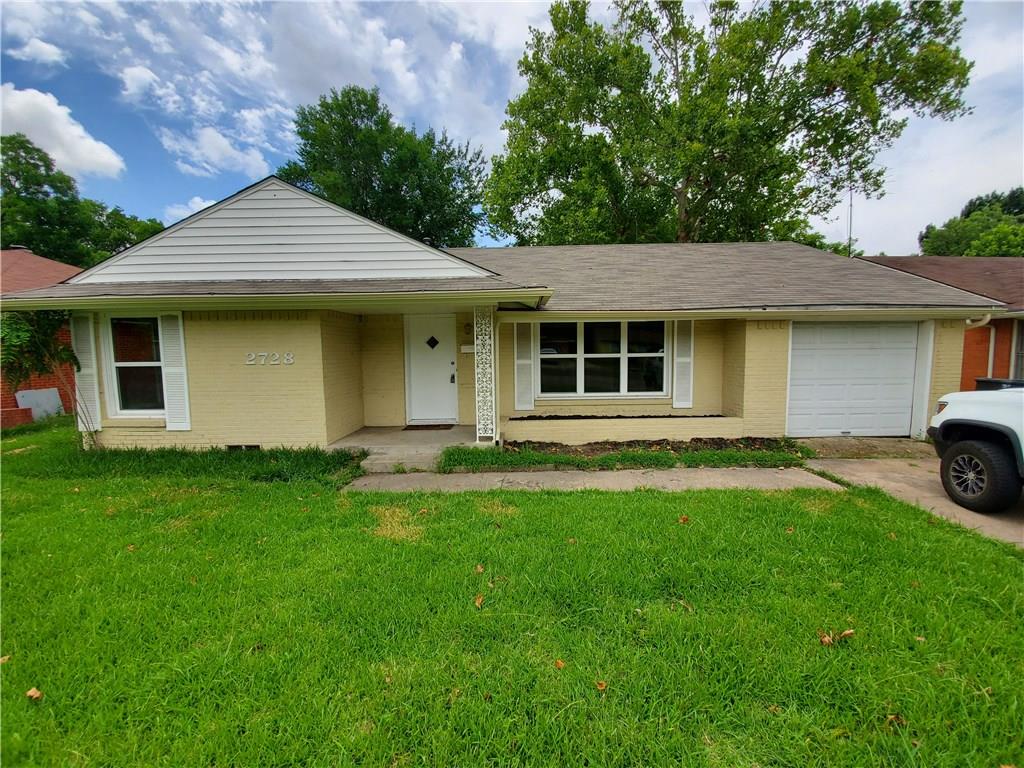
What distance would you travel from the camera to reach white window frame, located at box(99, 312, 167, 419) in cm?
714

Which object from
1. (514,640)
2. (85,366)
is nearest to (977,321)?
(514,640)

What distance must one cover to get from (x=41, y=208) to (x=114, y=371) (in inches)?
976

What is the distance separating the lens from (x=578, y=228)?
52.2 ft

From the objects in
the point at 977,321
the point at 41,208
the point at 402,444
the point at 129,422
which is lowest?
the point at 402,444

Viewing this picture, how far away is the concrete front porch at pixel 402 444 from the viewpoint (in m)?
6.59

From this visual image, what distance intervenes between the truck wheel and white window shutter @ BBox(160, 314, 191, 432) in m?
11.0

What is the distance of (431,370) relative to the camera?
342 inches

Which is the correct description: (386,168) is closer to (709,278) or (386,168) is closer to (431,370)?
(431,370)

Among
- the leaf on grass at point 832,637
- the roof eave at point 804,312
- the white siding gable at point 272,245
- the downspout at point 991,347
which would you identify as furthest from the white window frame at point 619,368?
the downspout at point 991,347

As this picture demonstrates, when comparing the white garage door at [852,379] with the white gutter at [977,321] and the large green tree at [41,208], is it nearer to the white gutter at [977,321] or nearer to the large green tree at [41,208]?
the white gutter at [977,321]

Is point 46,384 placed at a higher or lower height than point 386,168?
lower

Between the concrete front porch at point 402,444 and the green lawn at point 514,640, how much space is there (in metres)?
2.09

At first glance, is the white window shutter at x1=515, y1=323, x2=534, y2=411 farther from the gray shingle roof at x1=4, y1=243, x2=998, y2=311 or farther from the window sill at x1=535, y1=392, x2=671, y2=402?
the gray shingle roof at x1=4, y1=243, x2=998, y2=311

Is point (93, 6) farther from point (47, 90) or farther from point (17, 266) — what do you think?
point (17, 266)
